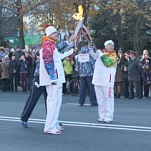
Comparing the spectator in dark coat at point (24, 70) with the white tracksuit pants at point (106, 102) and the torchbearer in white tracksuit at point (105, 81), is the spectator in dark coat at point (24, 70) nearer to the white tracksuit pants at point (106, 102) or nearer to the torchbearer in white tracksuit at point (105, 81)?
the torchbearer in white tracksuit at point (105, 81)

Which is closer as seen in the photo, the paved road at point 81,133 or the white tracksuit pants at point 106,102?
the paved road at point 81,133

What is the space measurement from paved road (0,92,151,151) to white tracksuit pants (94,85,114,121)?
213 mm

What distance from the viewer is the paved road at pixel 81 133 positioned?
8617mm

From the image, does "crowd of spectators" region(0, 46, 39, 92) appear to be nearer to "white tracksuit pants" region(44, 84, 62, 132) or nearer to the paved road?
the paved road

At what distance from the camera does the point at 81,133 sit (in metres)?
9.87

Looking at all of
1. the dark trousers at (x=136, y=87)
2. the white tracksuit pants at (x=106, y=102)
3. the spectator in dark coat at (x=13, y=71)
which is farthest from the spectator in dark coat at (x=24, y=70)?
the white tracksuit pants at (x=106, y=102)

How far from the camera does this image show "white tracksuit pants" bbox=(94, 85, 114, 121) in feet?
36.7

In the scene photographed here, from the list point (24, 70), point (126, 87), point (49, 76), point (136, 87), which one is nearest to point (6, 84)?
point (24, 70)

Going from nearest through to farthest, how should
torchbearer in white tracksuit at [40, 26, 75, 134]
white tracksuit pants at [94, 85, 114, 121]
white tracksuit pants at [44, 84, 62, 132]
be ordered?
1. torchbearer in white tracksuit at [40, 26, 75, 134]
2. white tracksuit pants at [44, 84, 62, 132]
3. white tracksuit pants at [94, 85, 114, 121]

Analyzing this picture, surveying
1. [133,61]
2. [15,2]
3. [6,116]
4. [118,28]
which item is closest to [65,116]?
[6,116]

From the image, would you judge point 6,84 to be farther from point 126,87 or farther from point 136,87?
point 136,87

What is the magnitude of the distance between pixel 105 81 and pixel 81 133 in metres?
1.81

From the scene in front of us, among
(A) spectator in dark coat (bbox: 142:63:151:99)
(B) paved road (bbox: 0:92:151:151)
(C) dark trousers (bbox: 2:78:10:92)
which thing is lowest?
(B) paved road (bbox: 0:92:151:151)

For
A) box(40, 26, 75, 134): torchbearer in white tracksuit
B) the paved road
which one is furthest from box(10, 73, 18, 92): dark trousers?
box(40, 26, 75, 134): torchbearer in white tracksuit
